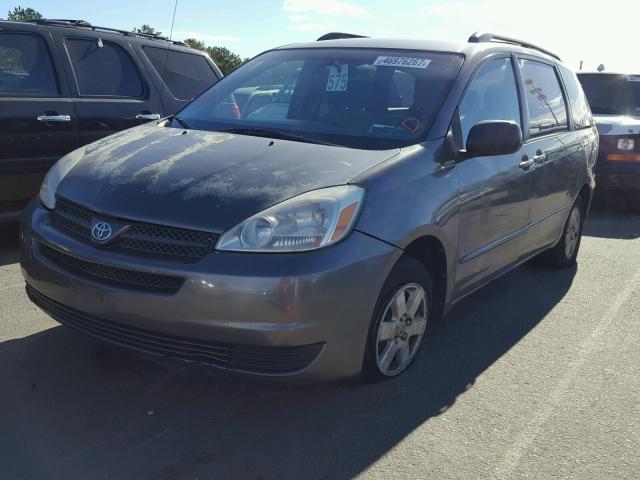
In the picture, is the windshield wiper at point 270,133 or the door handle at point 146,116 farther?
the door handle at point 146,116

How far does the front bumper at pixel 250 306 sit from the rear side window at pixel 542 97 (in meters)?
2.33

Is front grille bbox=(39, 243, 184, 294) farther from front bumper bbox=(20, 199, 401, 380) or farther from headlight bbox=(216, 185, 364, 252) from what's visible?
headlight bbox=(216, 185, 364, 252)

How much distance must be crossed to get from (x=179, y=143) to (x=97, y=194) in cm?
62

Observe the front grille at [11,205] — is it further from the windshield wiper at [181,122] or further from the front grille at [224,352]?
the front grille at [224,352]

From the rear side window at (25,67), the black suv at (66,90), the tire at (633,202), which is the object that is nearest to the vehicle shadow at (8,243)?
the black suv at (66,90)

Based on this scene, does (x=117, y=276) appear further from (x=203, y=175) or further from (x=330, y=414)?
(x=330, y=414)

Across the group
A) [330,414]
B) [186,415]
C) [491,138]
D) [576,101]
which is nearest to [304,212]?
[330,414]

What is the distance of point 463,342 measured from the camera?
412 cm

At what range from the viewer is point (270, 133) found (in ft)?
12.2

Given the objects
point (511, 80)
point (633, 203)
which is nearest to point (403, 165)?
point (511, 80)

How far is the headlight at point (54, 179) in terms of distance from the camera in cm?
333

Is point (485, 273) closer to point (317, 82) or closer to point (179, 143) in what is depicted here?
point (317, 82)

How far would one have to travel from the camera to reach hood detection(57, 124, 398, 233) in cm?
286

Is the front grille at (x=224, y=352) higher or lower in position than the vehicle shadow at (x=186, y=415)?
higher
